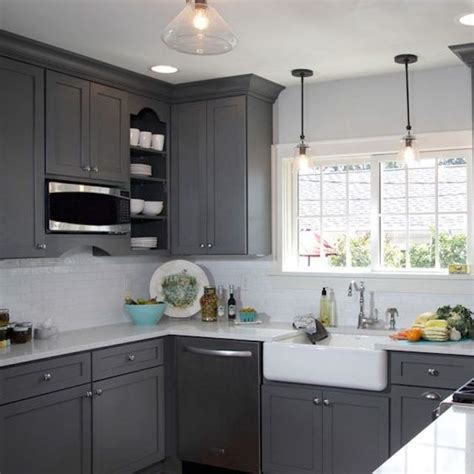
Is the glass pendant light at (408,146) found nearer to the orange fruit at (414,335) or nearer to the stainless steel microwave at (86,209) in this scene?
the orange fruit at (414,335)

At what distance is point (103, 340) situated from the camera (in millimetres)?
3881

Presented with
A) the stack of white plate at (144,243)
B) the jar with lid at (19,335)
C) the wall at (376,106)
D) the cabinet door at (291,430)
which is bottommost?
the cabinet door at (291,430)

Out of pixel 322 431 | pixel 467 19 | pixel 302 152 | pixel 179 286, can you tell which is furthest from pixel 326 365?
pixel 467 19

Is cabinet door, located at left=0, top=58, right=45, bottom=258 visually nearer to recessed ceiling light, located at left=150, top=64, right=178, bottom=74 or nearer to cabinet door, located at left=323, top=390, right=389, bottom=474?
recessed ceiling light, located at left=150, top=64, right=178, bottom=74

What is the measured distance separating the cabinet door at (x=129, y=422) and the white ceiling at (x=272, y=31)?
6.00 ft

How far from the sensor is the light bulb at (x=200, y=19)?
7.25 ft

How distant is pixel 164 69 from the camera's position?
432cm

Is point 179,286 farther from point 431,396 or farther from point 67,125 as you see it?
point 431,396

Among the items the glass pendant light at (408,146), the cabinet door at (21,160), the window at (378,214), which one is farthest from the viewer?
the window at (378,214)

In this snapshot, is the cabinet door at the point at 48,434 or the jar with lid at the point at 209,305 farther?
the jar with lid at the point at 209,305

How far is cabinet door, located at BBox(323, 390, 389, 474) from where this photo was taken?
149 inches

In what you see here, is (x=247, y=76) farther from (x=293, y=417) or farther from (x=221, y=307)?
(x=293, y=417)

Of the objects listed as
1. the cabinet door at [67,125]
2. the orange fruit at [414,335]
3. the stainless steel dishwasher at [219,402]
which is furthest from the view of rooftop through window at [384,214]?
the cabinet door at [67,125]

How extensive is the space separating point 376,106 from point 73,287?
88.4 inches
